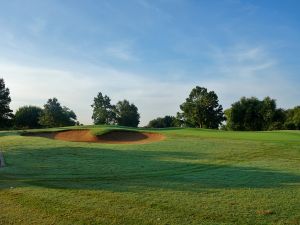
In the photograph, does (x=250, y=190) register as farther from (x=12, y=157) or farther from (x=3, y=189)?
(x=12, y=157)

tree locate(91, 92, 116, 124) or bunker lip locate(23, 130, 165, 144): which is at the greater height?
tree locate(91, 92, 116, 124)

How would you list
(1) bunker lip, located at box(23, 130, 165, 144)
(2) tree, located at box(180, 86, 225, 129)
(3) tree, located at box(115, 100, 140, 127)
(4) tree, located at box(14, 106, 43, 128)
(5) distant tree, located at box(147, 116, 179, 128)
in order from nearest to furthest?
1. (1) bunker lip, located at box(23, 130, 165, 144)
2. (2) tree, located at box(180, 86, 225, 129)
3. (4) tree, located at box(14, 106, 43, 128)
4. (3) tree, located at box(115, 100, 140, 127)
5. (5) distant tree, located at box(147, 116, 179, 128)

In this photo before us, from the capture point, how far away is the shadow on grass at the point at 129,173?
11156mm

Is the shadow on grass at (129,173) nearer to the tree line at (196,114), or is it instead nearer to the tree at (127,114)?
the tree line at (196,114)

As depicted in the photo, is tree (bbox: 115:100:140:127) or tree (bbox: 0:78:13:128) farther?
tree (bbox: 115:100:140:127)

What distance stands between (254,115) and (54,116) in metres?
43.4

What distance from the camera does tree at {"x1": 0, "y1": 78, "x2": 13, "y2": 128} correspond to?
252 ft

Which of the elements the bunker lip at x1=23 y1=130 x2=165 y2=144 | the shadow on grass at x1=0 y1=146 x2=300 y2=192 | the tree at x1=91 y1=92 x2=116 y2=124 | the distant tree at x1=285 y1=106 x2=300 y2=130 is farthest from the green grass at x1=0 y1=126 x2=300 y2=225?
the tree at x1=91 y1=92 x2=116 y2=124

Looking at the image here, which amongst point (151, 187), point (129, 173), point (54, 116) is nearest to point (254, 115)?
point (54, 116)

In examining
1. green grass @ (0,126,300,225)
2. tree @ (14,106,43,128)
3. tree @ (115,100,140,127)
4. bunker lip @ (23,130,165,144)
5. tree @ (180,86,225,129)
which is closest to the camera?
green grass @ (0,126,300,225)

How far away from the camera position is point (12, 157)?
60.7 feet

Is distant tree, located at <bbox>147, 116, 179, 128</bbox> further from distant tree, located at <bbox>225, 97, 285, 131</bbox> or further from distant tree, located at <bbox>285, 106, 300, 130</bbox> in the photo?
distant tree, located at <bbox>285, 106, 300, 130</bbox>

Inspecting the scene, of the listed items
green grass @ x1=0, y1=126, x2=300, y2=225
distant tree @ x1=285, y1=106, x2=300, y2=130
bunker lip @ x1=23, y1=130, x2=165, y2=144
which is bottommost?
green grass @ x1=0, y1=126, x2=300, y2=225

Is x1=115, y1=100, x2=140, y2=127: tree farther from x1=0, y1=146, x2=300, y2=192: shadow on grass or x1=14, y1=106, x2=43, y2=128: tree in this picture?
x1=0, y1=146, x2=300, y2=192: shadow on grass
